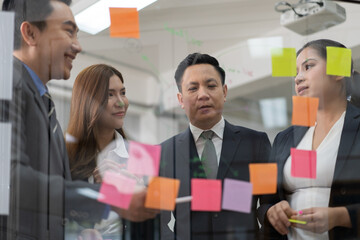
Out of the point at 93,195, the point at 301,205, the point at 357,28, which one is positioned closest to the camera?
the point at 93,195

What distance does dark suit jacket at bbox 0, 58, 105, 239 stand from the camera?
179 cm

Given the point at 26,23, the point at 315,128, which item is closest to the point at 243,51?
the point at 315,128

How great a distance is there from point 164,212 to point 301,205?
516mm

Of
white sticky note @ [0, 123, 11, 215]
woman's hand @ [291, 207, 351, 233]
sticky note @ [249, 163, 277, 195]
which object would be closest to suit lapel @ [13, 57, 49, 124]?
white sticky note @ [0, 123, 11, 215]

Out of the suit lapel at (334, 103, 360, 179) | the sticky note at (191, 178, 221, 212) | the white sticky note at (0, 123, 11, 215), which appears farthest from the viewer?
the suit lapel at (334, 103, 360, 179)

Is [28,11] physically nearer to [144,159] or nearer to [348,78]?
[144,159]

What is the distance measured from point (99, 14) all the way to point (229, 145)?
0.68m

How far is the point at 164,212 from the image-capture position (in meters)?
1.88

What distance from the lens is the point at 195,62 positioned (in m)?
1.99

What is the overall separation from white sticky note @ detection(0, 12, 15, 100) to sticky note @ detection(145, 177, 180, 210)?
0.60 m

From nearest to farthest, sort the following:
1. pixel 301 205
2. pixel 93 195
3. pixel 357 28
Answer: pixel 93 195
pixel 301 205
pixel 357 28

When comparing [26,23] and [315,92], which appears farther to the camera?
[315,92]

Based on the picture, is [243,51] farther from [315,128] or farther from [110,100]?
[110,100]

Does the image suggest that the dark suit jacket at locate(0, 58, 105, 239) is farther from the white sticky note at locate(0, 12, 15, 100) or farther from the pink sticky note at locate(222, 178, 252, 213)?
the pink sticky note at locate(222, 178, 252, 213)
